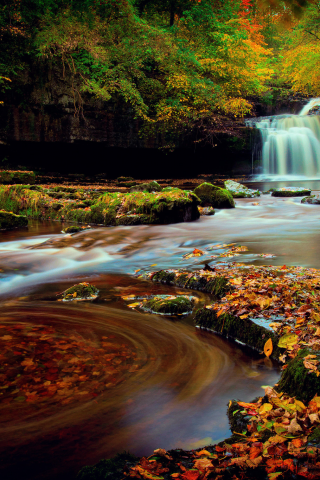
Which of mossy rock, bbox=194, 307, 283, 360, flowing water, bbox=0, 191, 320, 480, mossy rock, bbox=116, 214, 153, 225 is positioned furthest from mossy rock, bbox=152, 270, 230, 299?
mossy rock, bbox=116, 214, 153, 225

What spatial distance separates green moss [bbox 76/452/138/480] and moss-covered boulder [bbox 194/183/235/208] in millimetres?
12539

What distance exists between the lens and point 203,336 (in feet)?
12.6

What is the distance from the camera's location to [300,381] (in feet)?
7.67

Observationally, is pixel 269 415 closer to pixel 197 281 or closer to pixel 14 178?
pixel 197 281

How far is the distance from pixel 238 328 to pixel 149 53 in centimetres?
1959

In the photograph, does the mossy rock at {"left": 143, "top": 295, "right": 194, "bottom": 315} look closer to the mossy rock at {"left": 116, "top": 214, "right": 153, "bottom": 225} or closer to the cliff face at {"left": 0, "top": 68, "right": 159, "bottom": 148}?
the mossy rock at {"left": 116, "top": 214, "right": 153, "bottom": 225}

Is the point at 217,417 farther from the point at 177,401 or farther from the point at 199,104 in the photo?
the point at 199,104

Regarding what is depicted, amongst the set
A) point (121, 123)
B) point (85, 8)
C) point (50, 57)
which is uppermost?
point (85, 8)

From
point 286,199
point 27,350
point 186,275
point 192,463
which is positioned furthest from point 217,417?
point 286,199

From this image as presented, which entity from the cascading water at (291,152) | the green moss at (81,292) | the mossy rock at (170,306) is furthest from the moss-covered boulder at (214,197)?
the cascading water at (291,152)

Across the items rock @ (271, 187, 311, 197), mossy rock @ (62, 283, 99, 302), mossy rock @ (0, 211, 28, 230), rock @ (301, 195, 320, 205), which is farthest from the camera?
rock @ (271, 187, 311, 197)

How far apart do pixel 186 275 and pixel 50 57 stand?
738 inches

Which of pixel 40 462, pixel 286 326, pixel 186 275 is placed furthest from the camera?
pixel 186 275

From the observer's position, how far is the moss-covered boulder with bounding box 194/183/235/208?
14.2 meters
